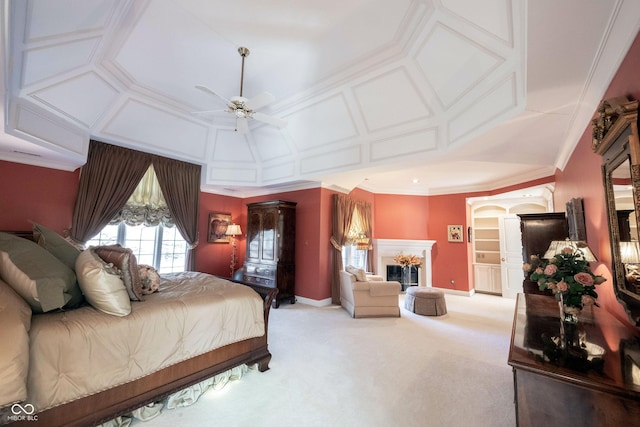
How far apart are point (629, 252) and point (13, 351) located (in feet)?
11.2

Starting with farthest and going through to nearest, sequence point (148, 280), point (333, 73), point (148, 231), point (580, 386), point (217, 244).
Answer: point (217, 244) → point (148, 231) → point (333, 73) → point (148, 280) → point (580, 386)

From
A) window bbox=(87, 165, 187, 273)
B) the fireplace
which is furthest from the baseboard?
window bbox=(87, 165, 187, 273)

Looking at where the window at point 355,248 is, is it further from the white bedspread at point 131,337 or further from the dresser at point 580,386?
the dresser at point 580,386

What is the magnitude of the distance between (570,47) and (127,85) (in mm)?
4853

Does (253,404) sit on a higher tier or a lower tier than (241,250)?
lower

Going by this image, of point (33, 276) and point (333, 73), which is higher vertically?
point (333, 73)

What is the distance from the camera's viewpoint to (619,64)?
5.05 feet

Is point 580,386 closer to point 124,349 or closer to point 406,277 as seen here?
point 124,349

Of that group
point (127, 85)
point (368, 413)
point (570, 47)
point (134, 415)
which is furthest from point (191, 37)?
point (368, 413)

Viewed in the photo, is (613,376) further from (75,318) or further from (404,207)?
(404,207)

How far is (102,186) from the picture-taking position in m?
4.29

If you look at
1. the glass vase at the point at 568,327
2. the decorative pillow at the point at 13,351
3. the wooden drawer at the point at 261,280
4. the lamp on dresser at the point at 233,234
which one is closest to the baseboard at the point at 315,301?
the wooden drawer at the point at 261,280

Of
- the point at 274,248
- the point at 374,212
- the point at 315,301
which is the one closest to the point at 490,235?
the point at 374,212

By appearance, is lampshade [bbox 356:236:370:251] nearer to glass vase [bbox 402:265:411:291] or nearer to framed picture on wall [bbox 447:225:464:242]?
glass vase [bbox 402:265:411:291]
